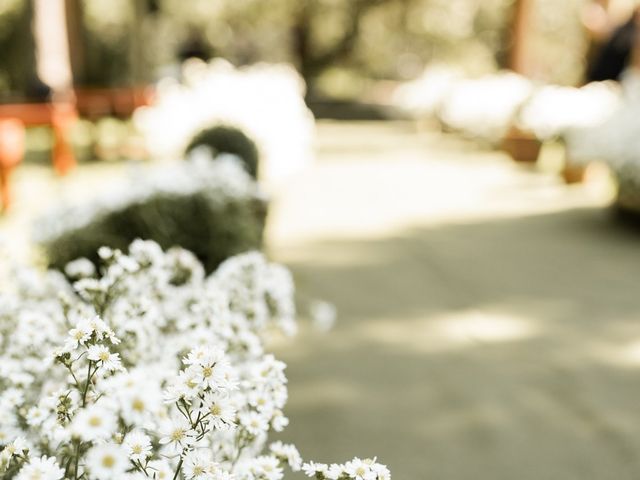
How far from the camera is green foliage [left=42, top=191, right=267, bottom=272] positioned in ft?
13.6

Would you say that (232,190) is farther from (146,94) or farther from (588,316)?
(146,94)

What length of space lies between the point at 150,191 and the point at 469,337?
7.04ft

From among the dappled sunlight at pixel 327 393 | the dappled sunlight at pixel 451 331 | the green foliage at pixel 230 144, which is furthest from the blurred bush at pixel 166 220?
the green foliage at pixel 230 144

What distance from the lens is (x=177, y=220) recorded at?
4.40 m

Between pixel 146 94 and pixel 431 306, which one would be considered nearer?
pixel 431 306

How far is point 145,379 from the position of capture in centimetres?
143

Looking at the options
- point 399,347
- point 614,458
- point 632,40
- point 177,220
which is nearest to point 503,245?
point 399,347

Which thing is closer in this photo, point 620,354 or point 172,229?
point 620,354

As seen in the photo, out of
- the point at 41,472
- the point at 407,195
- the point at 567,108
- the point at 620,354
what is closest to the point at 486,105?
the point at 567,108

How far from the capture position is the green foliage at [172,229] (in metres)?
4.15

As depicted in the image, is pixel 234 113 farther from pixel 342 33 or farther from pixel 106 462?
pixel 342 33

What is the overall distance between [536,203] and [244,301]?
6330 mm

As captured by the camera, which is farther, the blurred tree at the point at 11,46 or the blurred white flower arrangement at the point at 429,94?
the blurred tree at the point at 11,46

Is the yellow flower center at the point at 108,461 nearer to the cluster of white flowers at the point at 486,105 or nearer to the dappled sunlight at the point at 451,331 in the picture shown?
the dappled sunlight at the point at 451,331
